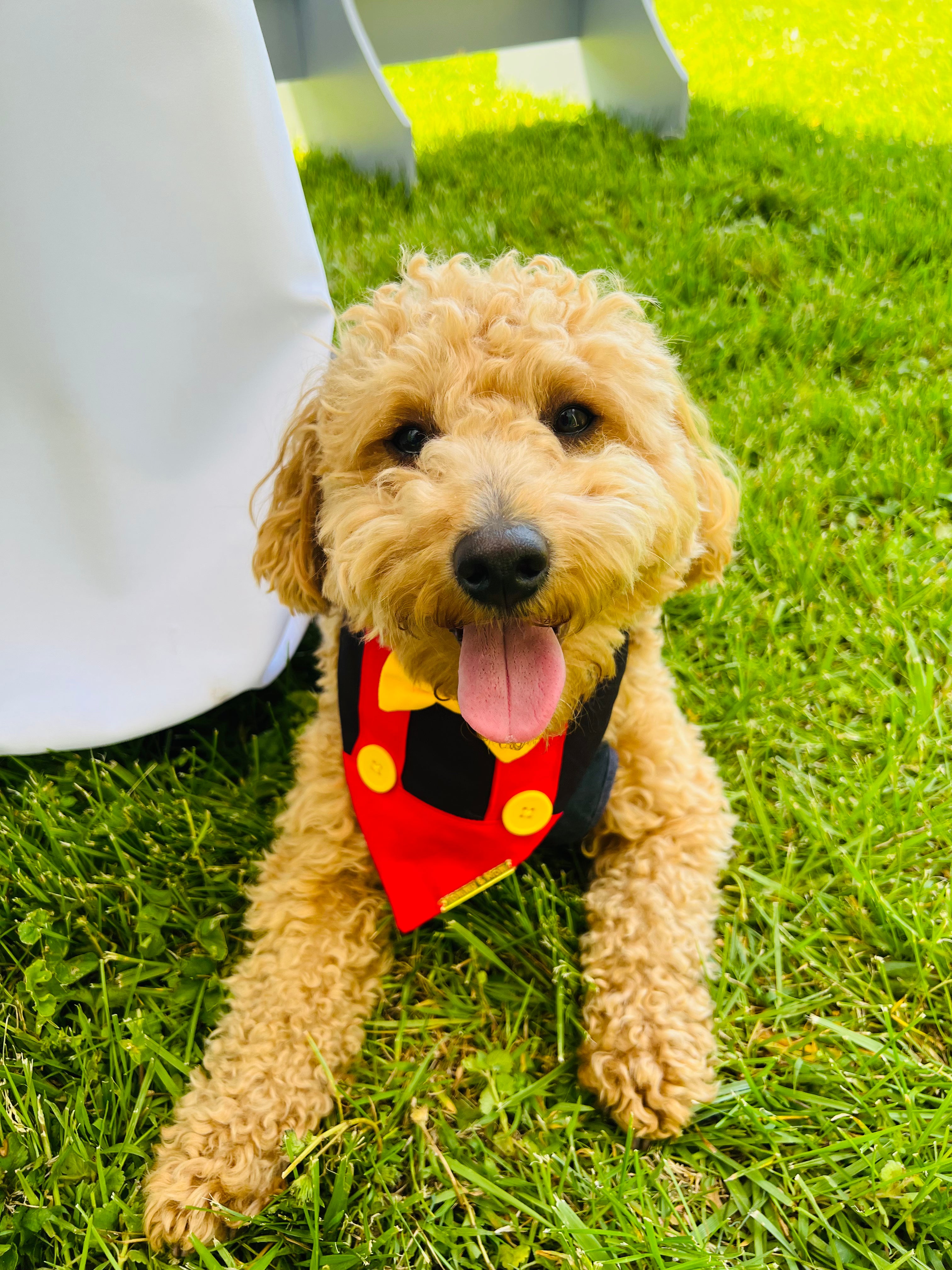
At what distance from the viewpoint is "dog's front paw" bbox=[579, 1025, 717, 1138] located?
1.99 meters

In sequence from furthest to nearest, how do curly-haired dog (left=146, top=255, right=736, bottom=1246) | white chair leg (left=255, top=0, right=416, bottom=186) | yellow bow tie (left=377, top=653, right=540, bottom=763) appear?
white chair leg (left=255, top=0, right=416, bottom=186)
yellow bow tie (left=377, top=653, right=540, bottom=763)
curly-haired dog (left=146, top=255, right=736, bottom=1246)

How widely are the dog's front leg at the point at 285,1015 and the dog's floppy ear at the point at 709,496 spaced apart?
3.78ft

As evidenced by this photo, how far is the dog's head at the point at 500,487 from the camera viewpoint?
1.80 metres

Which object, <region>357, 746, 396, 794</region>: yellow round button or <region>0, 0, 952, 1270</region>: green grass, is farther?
<region>357, 746, 396, 794</region>: yellow round button

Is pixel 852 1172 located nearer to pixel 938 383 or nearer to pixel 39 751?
pixel 39 751

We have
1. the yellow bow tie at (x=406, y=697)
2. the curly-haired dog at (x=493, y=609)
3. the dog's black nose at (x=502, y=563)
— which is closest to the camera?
the dog's black nose at (x=502, y=563)

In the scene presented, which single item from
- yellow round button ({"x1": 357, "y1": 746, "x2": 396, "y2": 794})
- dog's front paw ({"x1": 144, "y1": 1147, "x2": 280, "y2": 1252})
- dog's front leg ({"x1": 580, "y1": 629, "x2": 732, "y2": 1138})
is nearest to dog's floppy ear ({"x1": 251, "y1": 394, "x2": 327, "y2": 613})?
yellow round button ({"x1": 357, "y1": 746, "x2": 396, "y2": 794})

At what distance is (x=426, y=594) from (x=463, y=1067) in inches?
47.0

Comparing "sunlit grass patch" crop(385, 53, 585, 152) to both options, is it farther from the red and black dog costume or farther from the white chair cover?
the red and black dog costume

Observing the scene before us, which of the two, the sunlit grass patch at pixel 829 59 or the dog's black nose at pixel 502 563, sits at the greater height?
the dog's black nose at pixel 502 563

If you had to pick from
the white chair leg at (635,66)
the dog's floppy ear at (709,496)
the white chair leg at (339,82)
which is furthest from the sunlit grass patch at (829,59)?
the dog's floppy ear at (709,496)

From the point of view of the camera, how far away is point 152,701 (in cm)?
283

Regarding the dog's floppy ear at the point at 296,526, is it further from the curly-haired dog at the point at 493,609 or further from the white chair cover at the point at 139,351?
the white chair cover at the point at 139,351

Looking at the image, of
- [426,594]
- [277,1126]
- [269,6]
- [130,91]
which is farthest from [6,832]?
[269,6]
